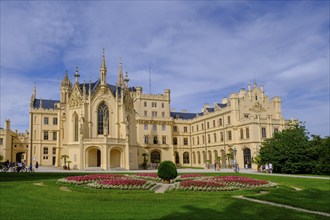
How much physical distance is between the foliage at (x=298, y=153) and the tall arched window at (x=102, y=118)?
1068 inches

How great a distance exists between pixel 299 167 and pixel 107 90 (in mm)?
34000

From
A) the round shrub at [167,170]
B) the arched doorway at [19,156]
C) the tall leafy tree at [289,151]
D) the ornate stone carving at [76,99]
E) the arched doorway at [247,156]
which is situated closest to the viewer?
the round shrub at [167,170]

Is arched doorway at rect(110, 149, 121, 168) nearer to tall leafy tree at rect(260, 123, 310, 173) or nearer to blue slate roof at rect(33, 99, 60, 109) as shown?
tall leafy tree at rect(260, 123, 310, 173)

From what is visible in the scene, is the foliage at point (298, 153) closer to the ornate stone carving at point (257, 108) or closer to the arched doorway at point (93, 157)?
the ornate stone carving at point (257, 108)

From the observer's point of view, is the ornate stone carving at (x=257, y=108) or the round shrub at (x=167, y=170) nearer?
the round shrub at (x=167, y=170)

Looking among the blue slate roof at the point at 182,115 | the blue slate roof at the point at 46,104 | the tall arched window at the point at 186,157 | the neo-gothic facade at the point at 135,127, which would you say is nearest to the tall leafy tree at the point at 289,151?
the neo-gothic facade at the point at 135,127

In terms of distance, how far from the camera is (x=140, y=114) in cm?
8056

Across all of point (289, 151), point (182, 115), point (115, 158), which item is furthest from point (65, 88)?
point (289, 151)

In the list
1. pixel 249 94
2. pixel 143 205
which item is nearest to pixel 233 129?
pixel 249 94

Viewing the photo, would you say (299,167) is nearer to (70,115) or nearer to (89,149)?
(89,149)

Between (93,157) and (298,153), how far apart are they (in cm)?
3221

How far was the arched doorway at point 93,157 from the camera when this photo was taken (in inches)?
2191

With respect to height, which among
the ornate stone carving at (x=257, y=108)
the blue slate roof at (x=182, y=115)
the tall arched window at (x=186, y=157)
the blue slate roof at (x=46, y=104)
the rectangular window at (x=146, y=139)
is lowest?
the tall arched window at (x=186, y=157)

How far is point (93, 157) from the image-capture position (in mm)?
56344
